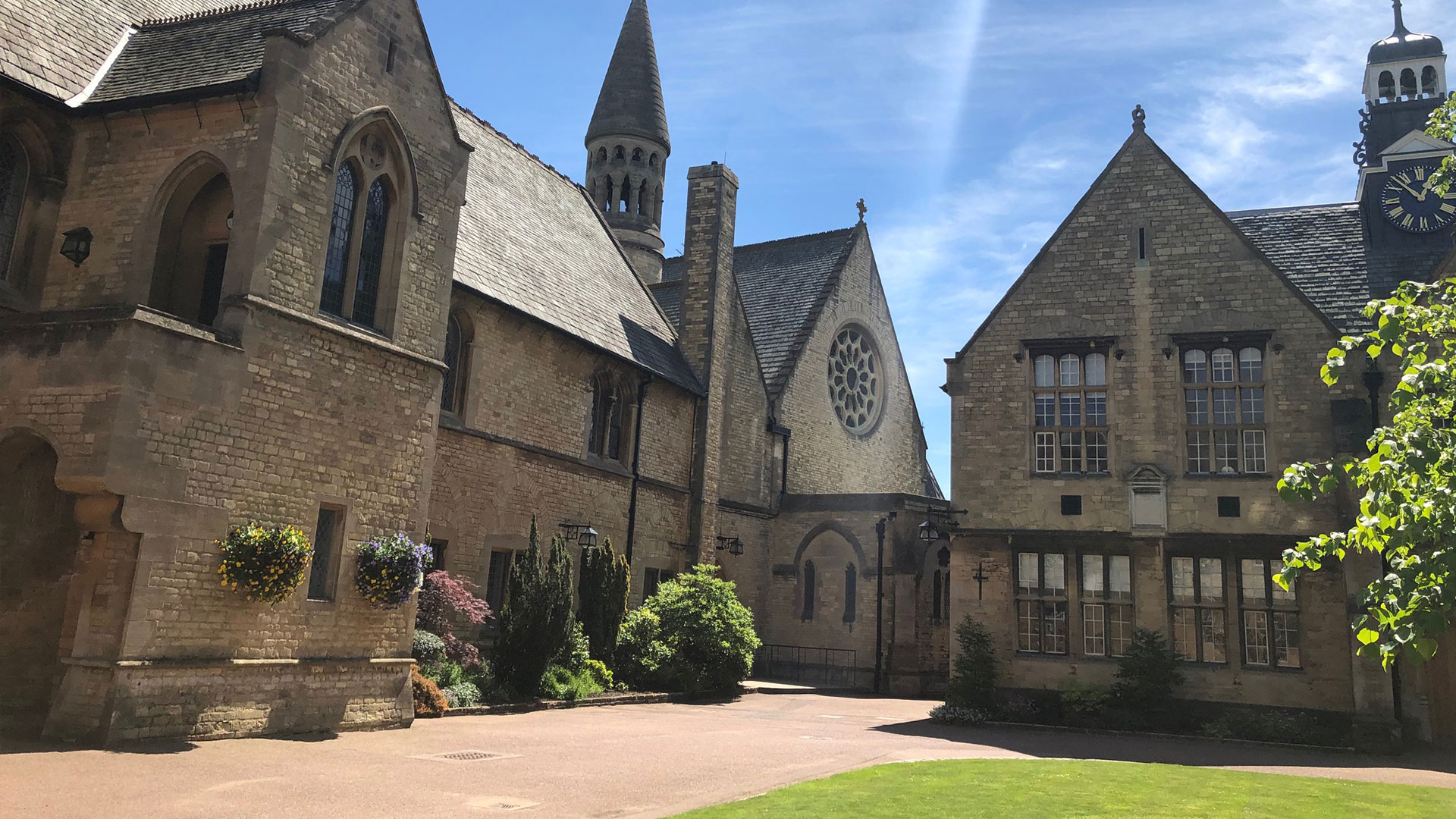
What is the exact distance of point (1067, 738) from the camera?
1812cm

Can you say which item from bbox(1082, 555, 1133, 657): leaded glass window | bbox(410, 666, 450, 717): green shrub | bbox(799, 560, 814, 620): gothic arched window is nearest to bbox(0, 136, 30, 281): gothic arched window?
bbox(410, 666, 450, 717): green shrub

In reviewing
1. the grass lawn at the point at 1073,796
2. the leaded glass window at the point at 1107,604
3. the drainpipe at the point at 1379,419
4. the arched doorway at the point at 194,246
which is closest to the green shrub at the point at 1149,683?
the leaded glass window at the point at 1107,604

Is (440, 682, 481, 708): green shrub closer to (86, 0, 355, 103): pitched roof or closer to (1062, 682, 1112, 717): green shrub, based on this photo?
(86, 0, 355, 103): pitched roof

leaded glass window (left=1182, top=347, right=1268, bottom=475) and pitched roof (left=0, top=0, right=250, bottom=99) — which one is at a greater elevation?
pitched roof (left=0, top=0, right=250, bottom=99)

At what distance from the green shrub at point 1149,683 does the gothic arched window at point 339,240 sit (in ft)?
49.7

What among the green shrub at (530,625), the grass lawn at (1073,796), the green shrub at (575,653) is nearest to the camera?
the grass lawn at (1073,796)

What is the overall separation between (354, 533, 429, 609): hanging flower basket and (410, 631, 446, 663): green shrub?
2.13 meters

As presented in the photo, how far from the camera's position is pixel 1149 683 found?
19.2 meters

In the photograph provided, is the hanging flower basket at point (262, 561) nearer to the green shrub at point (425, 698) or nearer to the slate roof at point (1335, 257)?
the green shrub at point (425, 698)

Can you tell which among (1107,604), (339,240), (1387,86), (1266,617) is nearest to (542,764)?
(339,240)

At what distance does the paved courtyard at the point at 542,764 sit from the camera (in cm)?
937

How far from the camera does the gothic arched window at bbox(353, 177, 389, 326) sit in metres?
16.1

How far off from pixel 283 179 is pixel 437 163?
328cm

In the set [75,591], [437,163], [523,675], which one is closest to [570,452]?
[523,675]
